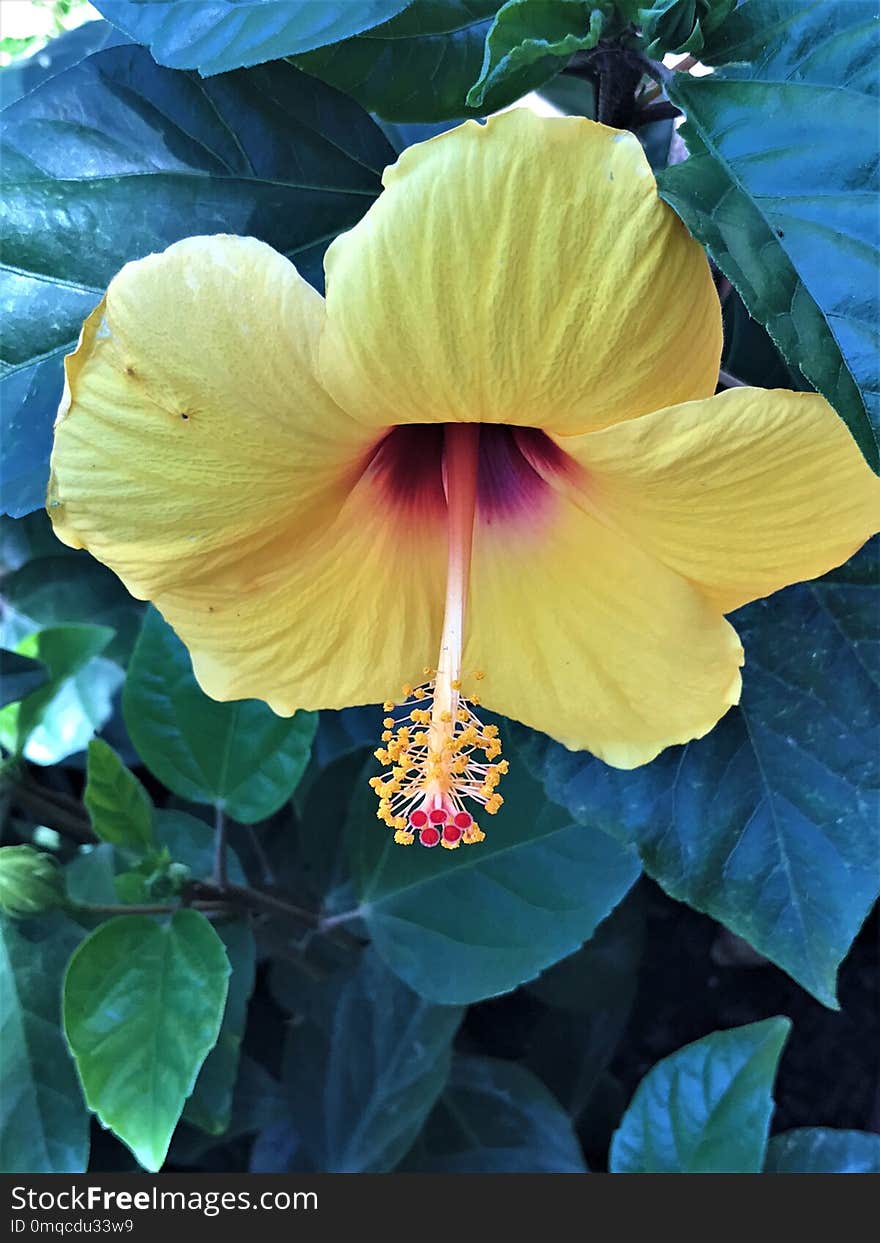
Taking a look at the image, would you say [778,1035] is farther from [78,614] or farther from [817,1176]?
[78,614]

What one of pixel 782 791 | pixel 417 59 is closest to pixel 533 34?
pixel 417 59

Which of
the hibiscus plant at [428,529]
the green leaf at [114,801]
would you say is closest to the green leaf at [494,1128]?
the hibiscus plant at [428,529]

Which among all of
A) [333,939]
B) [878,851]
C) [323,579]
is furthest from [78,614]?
[878,851]

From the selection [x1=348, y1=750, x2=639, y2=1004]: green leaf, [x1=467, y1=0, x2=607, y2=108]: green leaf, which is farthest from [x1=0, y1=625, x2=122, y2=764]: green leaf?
[x1=467, y1=0, x2=607, y2=108]: green leaf

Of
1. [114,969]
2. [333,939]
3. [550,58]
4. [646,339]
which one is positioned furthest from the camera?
[333,939]

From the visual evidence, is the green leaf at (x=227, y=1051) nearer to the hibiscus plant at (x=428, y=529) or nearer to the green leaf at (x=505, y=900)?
the hibiscus plant at (x=428, y=529)

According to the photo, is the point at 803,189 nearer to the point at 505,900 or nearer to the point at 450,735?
the point at 450,735
